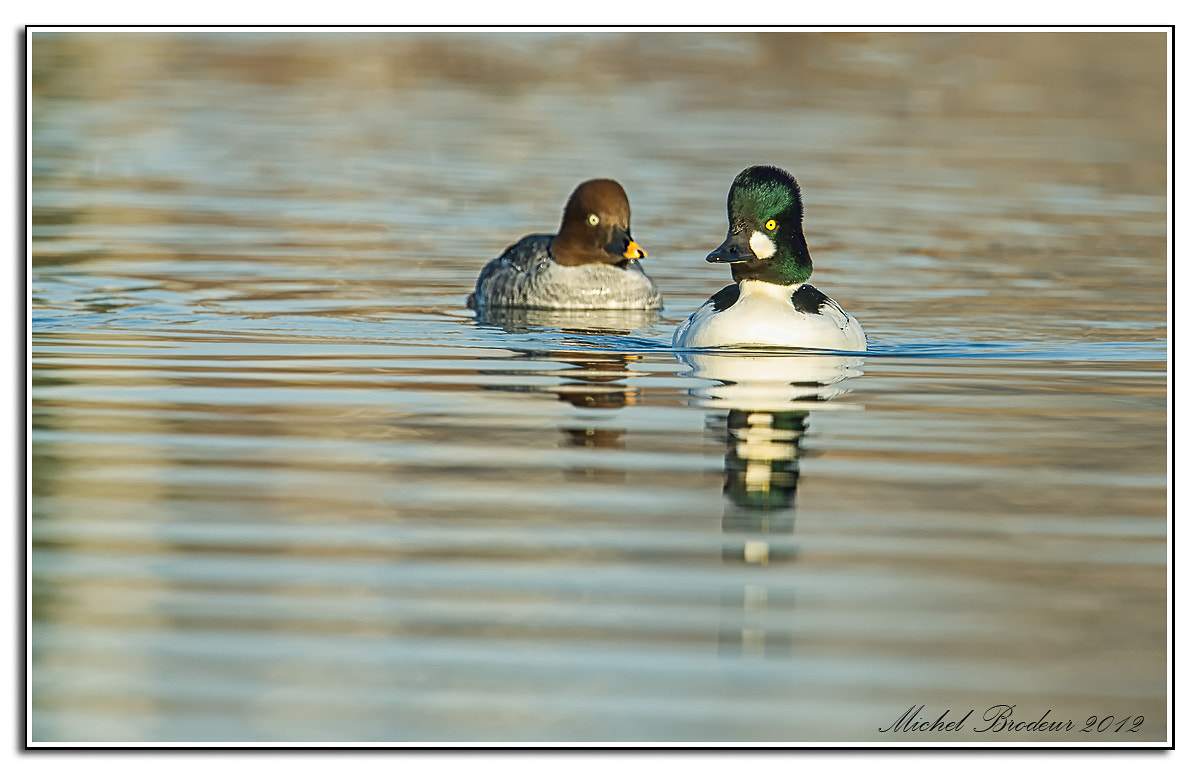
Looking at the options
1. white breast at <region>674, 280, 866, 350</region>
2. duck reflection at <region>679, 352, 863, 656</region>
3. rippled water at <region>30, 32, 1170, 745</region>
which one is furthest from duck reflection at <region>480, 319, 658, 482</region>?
white breast at <region>674, 280, 866, 350</region>

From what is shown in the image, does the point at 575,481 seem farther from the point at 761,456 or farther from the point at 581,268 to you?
the point at 581,268

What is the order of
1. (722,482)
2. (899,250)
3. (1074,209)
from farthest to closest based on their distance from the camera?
(1074,209) → (899,250) → (722,482)

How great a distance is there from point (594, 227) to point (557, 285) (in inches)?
22.9

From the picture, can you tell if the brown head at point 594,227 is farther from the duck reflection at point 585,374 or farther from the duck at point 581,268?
the duck reflection at point 585,374

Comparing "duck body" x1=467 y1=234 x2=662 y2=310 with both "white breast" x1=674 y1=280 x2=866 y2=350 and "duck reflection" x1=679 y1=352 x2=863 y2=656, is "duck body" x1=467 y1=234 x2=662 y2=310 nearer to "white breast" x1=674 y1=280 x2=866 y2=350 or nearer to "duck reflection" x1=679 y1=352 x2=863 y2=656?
"duck reflection" x1=679 y1=352 x2=863 y2=656

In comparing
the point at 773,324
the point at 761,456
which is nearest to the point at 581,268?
the point at 773,324

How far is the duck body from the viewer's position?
1549 cm

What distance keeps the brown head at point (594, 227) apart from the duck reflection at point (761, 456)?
306cm

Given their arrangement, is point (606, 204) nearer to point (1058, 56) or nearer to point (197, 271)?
point (197, 271)

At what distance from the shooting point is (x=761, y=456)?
927 centimetres

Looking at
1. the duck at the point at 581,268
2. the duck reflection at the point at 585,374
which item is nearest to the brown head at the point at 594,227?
the duck at the point at 581,268

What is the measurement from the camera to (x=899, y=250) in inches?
732

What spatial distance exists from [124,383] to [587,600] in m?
5.01
